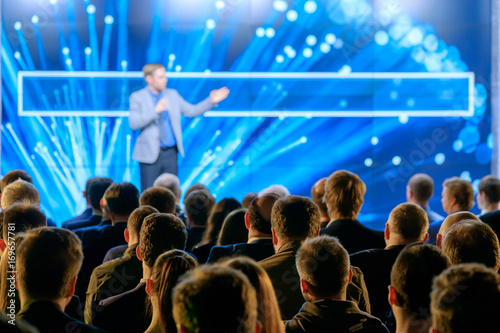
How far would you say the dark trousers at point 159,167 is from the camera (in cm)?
592

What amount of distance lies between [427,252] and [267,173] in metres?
4.97

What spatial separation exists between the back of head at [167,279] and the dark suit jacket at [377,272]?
98cm

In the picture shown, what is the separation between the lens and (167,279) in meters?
1.53

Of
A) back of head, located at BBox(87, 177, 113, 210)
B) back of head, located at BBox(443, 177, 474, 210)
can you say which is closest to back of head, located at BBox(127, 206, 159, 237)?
back of head, located at BBox(87, 177, 113, 210)

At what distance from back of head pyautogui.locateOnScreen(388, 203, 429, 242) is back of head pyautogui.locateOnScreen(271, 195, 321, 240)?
37 cm

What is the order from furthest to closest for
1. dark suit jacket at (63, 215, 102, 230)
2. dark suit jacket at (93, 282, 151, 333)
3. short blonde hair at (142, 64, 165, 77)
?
1. short blonde hair at (142, 64, 165, 77)
2. dark suit jacket at (63, 215, 102, 230)
3. dark suit jacket at (93, 282, 151, 333)

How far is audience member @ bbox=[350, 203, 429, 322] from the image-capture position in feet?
7.68

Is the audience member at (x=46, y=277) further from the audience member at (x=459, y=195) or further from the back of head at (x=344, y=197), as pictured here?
the audience member at (x=459, y=195)

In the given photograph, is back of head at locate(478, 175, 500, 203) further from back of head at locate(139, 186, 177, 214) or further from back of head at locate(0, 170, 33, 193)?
back of head at locate(0, 170, 33, 193)

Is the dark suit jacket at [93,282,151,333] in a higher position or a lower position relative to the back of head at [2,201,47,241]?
lower

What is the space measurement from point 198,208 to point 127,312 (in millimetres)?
1507

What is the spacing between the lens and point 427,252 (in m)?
1.65

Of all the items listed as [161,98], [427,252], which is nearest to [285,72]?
[161,98]

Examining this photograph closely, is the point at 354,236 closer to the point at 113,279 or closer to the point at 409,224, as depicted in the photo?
the point at 409,224
